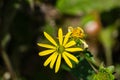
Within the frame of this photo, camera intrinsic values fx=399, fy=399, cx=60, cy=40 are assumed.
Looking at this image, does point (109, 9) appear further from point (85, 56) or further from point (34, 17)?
point (85, 56)

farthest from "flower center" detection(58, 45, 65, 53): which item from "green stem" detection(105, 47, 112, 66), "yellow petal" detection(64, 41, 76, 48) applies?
"green stem" detection(105, 47, 112, 66)

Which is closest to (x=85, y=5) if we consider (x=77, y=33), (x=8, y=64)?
(x=8, y=64)

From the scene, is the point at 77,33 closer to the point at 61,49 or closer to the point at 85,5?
the point at 61,49

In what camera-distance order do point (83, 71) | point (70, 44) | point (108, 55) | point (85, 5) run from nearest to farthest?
point (70, 44) < point (83, 71) < point (108, 55) < point (85, 5)

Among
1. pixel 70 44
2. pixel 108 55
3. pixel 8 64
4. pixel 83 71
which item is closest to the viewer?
pixel 70 44

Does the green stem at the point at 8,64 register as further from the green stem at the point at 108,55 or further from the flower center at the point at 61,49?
the flower center at the point at 61,49

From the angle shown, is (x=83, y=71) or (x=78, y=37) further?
(x=83, y=71)

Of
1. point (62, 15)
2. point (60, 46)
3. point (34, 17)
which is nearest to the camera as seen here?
point (60, 46)

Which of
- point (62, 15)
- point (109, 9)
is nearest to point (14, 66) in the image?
point (62, 15)
